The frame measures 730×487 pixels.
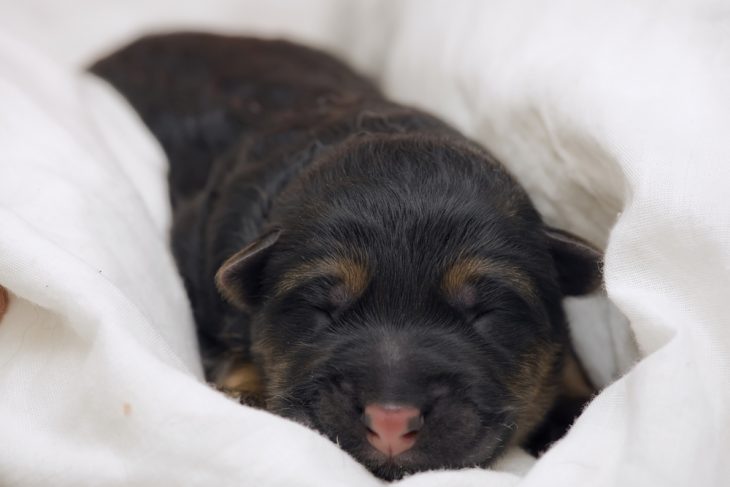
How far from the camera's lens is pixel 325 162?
251 centimetres

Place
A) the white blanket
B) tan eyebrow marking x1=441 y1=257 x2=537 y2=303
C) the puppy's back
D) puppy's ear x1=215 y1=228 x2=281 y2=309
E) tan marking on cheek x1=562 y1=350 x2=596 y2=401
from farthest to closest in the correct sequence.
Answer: the puppy's back → tan marking on cheek x1=562 y1=350 x2=596 y2=401 → puppy's ear x1=215 y1=228 x2=281 y2=309 → tan eyebrow marking x1=441 y1=257 x2=537 y2=303 → the white blanket

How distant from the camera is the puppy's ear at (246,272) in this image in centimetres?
234

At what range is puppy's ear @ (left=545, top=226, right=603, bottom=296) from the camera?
7.83ft

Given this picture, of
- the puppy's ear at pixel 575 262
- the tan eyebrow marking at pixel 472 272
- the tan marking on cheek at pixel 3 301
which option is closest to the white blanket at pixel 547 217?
the tan marking on cheek at pixel 3 301

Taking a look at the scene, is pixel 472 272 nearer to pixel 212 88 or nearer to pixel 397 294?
pixel 397 294

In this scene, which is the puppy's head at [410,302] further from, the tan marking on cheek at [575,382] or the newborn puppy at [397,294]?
the tan marking on cheek at [575,382]

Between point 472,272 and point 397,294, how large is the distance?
19cm

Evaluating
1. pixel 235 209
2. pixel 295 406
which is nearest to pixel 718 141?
pixel 295 406

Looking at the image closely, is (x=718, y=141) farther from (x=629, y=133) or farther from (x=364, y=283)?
(x=364, y=283)

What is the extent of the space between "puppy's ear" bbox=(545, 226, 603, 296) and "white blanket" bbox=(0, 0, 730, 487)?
0.42 ft

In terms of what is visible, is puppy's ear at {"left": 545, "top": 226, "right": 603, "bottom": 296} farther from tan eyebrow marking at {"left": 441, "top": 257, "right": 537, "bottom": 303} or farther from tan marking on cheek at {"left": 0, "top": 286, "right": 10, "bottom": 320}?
tan marking on cheek at {"left": 0, "top": 286, "right": 10, "bottom": 320}

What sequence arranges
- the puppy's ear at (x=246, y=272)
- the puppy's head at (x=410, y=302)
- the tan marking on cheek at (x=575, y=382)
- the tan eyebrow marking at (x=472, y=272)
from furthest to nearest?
the tan marking on cheek at (x=575, y=382) < the puppy's ear at (x=246, y=272) < the tan eyebrow marking at (x=472, y=272) < the puppy's head at (x=410, y=302)

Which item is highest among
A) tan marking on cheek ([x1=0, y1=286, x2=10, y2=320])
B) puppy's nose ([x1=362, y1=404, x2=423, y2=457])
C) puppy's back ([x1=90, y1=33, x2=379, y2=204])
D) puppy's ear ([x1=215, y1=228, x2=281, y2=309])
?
puppy's nose ([x1=362, y1=404, x2=423, y2=457])

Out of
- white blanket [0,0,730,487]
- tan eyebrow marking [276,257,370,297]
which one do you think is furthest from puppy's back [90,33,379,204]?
tan eyebrow marking [276,257,370,297]
